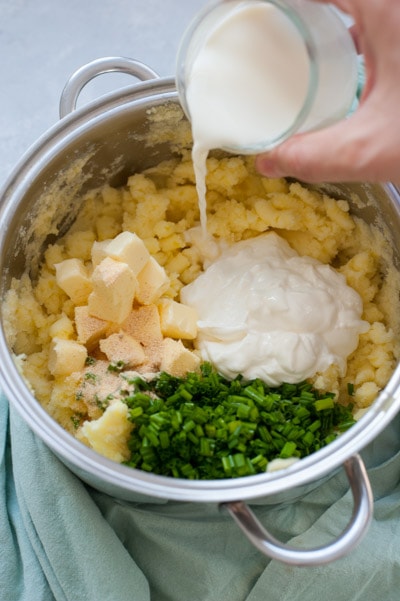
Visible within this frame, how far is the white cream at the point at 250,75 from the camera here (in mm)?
1104

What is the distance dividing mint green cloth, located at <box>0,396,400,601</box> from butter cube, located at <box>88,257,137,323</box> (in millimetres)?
302

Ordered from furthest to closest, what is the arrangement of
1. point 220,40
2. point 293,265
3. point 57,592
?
point 293,265
point 57,592
point 220,40

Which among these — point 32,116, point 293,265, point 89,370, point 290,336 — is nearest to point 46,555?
point 89,370

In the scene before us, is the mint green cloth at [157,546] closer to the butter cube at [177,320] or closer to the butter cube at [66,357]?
the butter cube at [66,357]

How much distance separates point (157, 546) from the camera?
4.82 feet

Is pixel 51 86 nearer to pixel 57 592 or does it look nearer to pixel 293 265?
pixel 293 265

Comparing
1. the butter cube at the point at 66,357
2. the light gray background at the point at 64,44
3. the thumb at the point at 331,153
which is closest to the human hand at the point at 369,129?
the thumb at the point at 331,153

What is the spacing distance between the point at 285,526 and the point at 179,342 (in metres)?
0.47

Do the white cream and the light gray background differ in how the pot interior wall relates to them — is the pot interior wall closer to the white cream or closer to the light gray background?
the white cream

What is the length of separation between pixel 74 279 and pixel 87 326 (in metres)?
0.11

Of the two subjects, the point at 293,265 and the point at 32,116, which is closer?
the point at 293,265

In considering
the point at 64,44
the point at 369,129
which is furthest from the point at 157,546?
the point at 64,44

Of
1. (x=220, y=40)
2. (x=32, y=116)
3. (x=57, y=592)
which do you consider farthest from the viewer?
(x=32, y=116)

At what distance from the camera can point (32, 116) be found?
2096 millimetres
